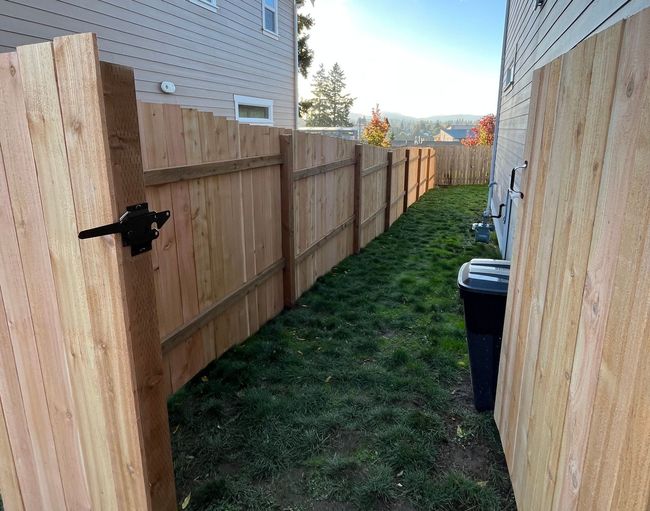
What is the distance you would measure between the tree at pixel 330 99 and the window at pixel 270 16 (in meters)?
66.6

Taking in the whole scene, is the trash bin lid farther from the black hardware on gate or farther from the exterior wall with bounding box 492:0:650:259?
the black hardware on gate

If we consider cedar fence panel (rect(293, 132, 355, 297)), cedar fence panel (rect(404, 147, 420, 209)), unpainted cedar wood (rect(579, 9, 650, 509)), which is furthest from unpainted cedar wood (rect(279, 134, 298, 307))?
cedar fence panel (rect(404, 147, 420, 209))

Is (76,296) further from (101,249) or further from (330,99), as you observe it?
(330,99)

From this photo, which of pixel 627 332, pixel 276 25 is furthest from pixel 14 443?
pixel 276 25

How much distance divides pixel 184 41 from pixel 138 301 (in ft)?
24.2

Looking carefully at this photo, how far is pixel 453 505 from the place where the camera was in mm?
2219

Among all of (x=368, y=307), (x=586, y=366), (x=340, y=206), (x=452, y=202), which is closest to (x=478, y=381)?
(x=586, y=366)

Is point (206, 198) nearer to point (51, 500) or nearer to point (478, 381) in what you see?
point (51, 500)

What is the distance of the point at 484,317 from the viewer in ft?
8.93

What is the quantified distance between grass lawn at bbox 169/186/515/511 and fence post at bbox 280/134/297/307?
28 centimetres

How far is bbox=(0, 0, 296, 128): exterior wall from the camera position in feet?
16.7

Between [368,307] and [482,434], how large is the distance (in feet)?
7.39

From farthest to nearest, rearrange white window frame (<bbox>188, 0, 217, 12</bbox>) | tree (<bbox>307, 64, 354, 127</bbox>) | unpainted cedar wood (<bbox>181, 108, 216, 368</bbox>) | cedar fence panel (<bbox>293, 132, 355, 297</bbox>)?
1. tree (<bbox>307, 64, 354, 127</bbox>)
2. white window frame (<bbox>188, 0, 217, 12</bbox>)
3. cedar fence panel (<bbox>293, 132, 355, 297</bbox>)
4. unpainted cedar wood (<bbox>181, 108, 216, 368</bbox>)

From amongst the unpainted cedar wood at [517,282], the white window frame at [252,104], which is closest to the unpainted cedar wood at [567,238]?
the unpainted cedar wood at [517,282]
